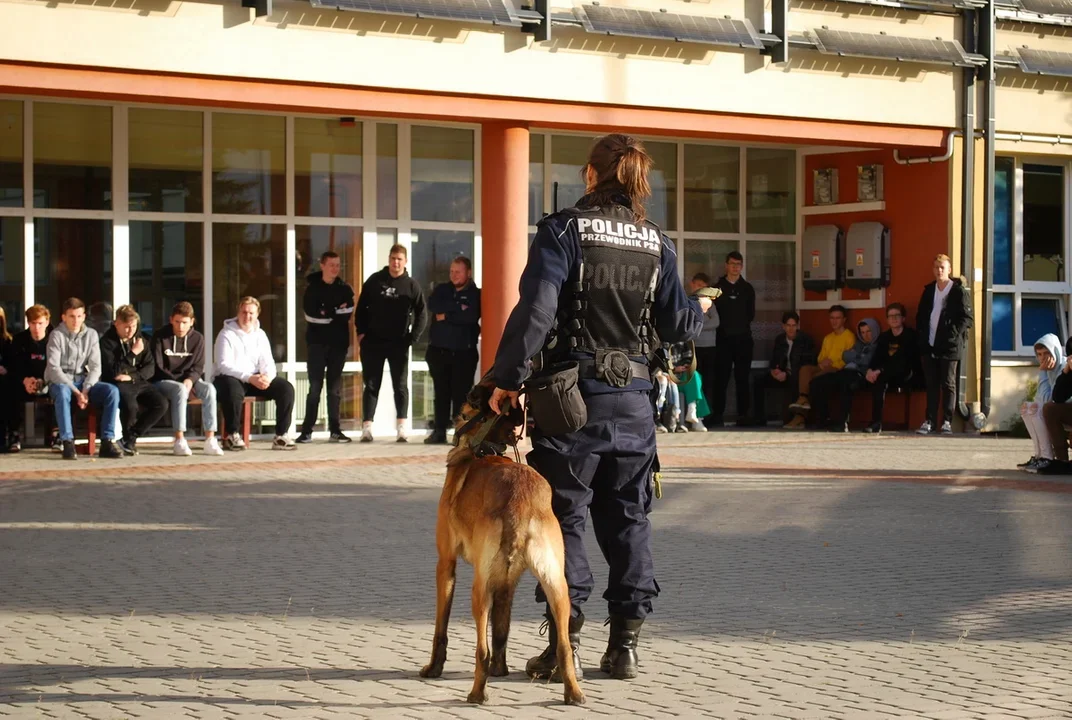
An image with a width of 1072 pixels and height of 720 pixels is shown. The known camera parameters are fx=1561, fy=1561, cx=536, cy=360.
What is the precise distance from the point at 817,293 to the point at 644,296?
15.4 metres

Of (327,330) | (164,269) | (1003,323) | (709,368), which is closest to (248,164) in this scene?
(164,269)

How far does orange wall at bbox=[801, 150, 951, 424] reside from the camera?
19.5 m

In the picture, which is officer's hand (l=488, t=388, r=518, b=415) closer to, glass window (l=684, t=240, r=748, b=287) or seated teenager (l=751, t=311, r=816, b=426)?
seated teenager (l=751, t=311, r=816, b=426)

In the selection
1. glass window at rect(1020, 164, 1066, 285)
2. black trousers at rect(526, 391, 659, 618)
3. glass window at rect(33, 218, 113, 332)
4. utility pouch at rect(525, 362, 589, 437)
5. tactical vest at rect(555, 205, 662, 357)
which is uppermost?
glass window at rect(1020, 164, 1066, 285)

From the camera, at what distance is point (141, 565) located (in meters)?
8.89

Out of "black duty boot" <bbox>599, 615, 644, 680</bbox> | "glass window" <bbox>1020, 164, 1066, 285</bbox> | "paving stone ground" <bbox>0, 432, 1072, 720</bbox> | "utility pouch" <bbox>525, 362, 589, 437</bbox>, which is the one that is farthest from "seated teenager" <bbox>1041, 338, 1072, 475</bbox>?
"utility pouch" <bbox>525, 362, 589, 437</bbox>

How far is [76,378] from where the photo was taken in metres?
14.9

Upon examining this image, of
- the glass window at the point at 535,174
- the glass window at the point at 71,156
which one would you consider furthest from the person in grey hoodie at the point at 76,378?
the glass window at the point at 535,174

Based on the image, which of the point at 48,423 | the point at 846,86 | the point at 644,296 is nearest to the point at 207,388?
the point at 48,423

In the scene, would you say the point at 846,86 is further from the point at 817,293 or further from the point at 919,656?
the point at 919,656

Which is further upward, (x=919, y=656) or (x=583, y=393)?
(x=583, y=393)

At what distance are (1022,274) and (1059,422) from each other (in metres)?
6.64

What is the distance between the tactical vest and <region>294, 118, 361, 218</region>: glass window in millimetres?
12265

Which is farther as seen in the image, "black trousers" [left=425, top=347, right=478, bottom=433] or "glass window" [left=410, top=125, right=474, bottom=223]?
"glass window" [left=410, top=125, right=474, bottom=223]
